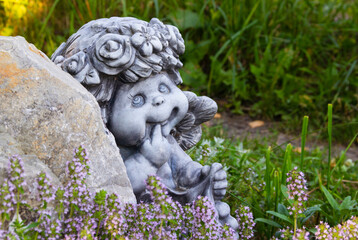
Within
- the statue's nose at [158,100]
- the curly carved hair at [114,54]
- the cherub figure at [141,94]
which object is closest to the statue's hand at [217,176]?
the cherub figure at [141,94]

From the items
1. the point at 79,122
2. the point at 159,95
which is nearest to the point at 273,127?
the point at 159,95

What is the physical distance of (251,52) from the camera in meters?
5.44

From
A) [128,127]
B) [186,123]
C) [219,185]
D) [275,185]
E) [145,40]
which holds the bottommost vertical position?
[275,185]

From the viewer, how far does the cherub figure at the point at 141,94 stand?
2.04 m

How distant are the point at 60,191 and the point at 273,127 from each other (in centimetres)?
364

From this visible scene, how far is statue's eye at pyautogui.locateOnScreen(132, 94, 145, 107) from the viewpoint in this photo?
84.4 inches

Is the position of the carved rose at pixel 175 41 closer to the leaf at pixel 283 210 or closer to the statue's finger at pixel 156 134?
the statue's finger at pixel 156 134

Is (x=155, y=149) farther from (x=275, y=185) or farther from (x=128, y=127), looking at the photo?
(x=275, y=185)

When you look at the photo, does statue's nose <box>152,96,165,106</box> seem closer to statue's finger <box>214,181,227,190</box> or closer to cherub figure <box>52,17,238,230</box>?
cherub figure <box>52,17,238,230</box>

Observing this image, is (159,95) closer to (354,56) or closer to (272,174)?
(272,174)

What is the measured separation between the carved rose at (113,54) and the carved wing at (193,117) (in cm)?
42

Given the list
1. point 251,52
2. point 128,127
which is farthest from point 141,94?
point 251,52

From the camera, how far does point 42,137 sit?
1791mm

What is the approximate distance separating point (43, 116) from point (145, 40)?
1.71ft
